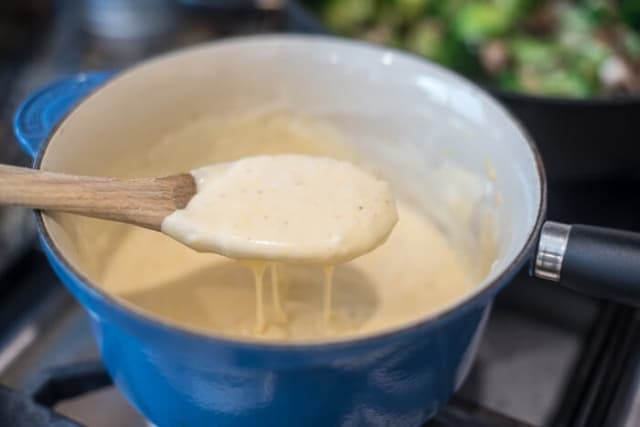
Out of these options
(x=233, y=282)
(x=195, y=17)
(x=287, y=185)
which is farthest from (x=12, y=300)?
(x=195, y=17)

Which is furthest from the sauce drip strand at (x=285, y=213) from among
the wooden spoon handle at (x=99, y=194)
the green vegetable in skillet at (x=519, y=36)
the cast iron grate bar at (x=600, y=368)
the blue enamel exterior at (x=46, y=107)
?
the green vegetable in skillet at (x=519, y=36)

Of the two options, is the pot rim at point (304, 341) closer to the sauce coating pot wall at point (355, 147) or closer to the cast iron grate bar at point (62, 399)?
the sauce coating pot wall at point (355, 147)

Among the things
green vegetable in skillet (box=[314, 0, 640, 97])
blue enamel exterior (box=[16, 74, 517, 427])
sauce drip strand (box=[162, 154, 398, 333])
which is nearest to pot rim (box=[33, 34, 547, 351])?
blue enamel exterior (box=[16, 74, 517, 427])

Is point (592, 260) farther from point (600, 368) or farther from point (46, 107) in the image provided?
point (46, 107)

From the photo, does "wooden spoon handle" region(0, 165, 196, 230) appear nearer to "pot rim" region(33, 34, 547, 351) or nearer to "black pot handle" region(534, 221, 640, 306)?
"pot rim" region(33, 34, 547, 351)

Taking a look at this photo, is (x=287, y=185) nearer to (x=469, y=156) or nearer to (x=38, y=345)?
(x=469, y=156)
